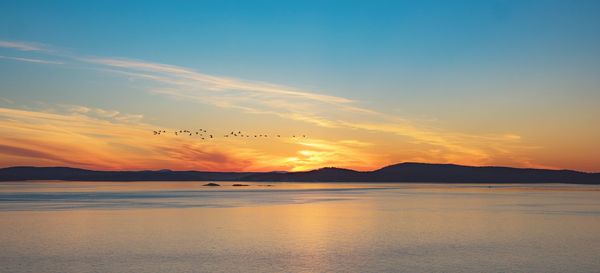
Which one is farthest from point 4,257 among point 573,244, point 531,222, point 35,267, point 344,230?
point 531,222

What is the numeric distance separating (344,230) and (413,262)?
12.5 metres

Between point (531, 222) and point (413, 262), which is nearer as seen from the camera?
point (413, 262)

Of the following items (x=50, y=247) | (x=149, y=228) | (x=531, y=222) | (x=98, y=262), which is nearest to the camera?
(x=98, y=262)

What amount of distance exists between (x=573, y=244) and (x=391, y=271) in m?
12.3

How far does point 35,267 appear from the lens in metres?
21.8

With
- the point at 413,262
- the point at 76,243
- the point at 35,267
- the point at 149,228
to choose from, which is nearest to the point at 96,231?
the point at 149,228

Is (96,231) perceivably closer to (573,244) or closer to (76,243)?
(76,243)

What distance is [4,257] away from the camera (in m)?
23.9

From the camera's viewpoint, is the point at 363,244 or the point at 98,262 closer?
the point at 98,262

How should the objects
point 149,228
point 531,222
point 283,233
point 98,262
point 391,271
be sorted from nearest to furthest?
point 391,271 → point 98,262 → point 283,233 → point 149,228 → point 531,222

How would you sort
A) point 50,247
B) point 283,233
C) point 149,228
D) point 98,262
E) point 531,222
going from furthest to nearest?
point 531,222
point 149,228
point 283,233
point 50,247
point 98,262

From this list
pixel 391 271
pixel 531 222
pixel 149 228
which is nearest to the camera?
pixel 391 271

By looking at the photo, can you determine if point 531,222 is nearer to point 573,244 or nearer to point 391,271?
point 573,244

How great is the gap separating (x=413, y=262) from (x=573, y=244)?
1036cm
